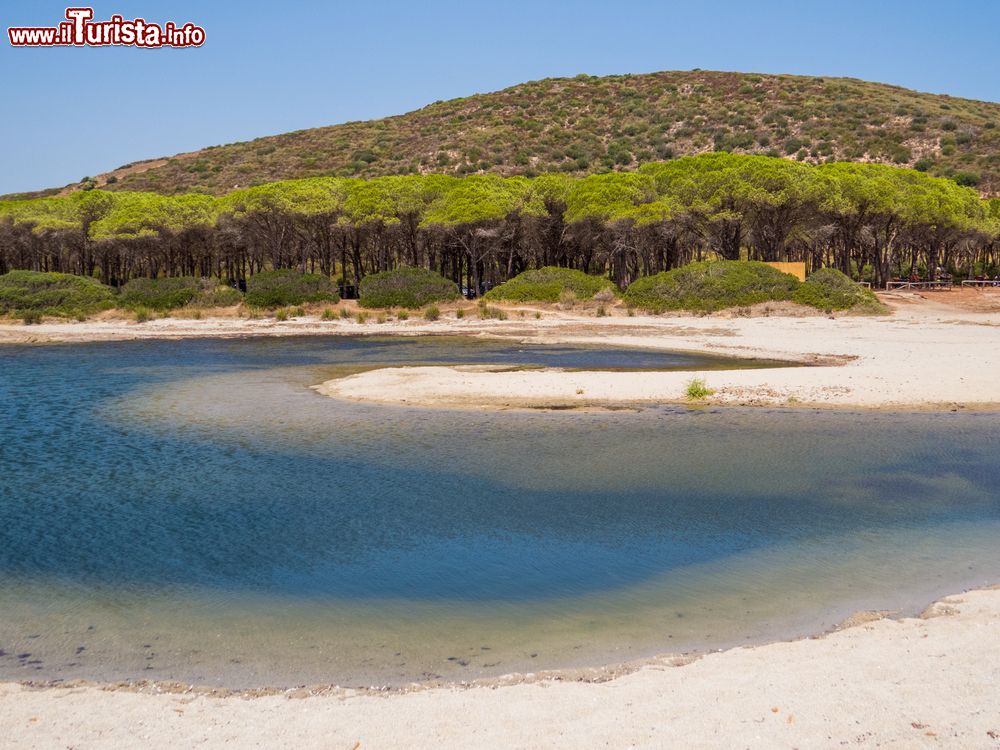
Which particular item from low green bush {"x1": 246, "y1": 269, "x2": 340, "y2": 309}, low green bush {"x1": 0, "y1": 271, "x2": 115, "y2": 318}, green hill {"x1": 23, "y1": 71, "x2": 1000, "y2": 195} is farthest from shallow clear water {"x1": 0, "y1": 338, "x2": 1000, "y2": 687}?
green hill {"x1": 23, "y1": 71, "x2": 1000, "y2": 195}

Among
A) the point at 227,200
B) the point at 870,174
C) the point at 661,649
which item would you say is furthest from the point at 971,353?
the point at 227,200

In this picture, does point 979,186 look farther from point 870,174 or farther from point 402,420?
point 402,420

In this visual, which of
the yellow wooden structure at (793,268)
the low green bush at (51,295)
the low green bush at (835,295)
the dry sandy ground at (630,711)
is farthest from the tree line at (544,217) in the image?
the dry sandy ground at (630,711)

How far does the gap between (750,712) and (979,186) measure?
303ft

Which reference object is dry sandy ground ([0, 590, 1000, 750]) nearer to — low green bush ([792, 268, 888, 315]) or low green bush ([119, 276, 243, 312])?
low green bush ([792, 268, 888, 315])

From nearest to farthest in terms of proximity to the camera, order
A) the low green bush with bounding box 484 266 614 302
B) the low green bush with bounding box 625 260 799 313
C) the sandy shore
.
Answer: the sandy shore < the low green bush with bounding box 625 260 799 313 < the low green bush with bounding box 484 266 614 302

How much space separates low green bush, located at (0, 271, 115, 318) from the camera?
52.1 meters

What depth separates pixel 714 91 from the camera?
116000 millimetres

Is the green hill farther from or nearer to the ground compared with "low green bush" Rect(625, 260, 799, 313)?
farther from the ground

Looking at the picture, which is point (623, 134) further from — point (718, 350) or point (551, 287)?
point (718, 350)

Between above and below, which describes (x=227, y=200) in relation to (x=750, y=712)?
above

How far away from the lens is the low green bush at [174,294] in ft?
175

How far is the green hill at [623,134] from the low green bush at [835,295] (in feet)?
152

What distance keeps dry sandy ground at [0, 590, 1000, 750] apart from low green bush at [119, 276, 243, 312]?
49325mm
